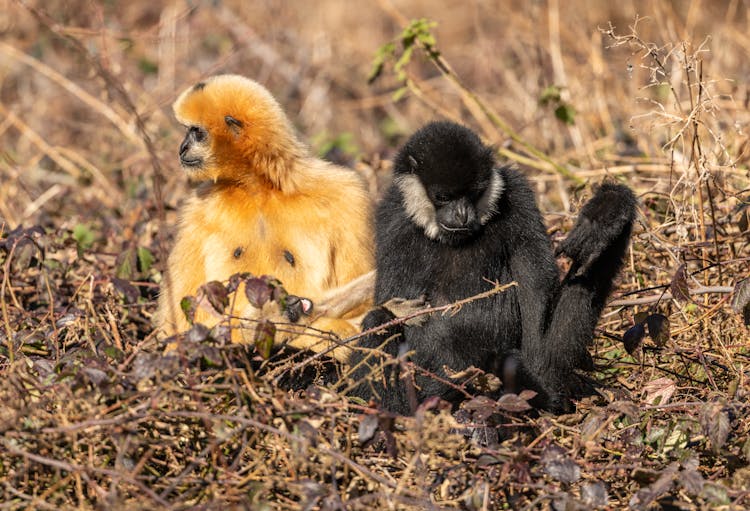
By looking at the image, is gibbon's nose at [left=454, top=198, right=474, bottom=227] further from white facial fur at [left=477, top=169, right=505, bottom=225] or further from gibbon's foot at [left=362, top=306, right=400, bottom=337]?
gibbon's foot at [left=362, top=306, right=400, bottom=337]

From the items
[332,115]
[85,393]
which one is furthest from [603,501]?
[332,115]

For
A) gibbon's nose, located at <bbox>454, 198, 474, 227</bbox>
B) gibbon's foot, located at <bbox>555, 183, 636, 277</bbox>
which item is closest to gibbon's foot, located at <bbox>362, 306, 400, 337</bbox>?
gibbon's nose, located at <bbox>454, 198, 474, 227</bbox>

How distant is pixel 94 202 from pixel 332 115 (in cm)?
365

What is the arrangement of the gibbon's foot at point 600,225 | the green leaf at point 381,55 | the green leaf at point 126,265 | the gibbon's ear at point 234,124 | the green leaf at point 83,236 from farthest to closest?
the green leaf at point 381,55, the green leaf at point 83,236, the green leaf at point 126,265, the gibbon's ear at point 234,124, the gibbon's foot at point 600,225

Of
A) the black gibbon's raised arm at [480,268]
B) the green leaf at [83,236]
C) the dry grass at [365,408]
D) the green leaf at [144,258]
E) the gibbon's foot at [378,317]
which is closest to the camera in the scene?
the dry grass at [365,408]

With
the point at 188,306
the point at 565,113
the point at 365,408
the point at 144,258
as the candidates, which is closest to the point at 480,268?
the point at 365,408

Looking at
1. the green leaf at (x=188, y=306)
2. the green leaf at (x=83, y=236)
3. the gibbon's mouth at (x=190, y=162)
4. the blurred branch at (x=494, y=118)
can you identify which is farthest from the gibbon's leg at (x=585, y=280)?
the green leaf at (x=83, y=236)

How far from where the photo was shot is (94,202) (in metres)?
7.72

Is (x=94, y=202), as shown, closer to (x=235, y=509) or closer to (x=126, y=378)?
(x=126, y=378)

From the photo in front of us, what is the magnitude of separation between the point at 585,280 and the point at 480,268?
505mm

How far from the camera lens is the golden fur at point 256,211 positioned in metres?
4.94

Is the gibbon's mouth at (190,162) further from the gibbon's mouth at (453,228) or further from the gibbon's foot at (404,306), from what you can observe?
the gibbon's mouth at (453,228)

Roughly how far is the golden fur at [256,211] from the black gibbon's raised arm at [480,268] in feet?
1.24

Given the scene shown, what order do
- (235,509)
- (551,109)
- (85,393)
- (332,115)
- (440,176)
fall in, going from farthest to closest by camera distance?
(332,115), (551,109), (440,176), (85,393), (235,509)
